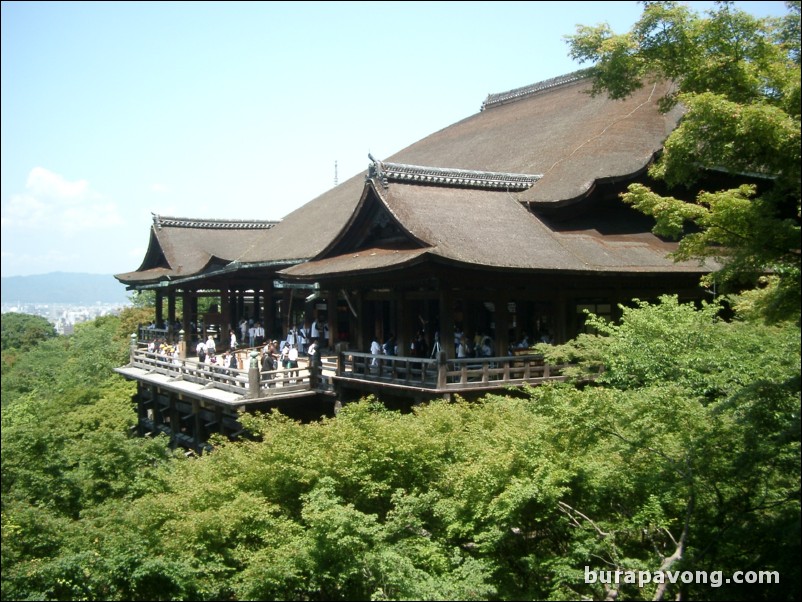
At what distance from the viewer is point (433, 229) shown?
16.5 meters

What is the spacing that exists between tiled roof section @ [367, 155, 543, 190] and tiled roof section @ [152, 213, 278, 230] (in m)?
16.8

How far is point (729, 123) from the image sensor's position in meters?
8.91

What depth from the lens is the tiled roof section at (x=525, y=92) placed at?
30786 mm

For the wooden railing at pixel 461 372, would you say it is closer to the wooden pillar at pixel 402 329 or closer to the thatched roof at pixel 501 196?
the wooden pillar at pixel 402 329

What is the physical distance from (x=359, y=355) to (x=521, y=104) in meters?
19.2

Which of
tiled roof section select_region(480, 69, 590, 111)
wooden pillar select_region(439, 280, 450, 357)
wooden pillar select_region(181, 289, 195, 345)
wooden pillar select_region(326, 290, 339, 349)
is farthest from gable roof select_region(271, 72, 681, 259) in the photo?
wooden pillar select_region(181, 289, 195, 345)

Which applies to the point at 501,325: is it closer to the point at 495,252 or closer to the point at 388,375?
the point at 495,252

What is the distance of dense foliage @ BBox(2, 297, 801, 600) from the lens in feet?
29.6

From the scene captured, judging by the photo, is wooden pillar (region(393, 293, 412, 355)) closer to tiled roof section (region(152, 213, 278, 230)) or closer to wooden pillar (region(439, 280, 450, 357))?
wooden pillar (region(439, 280, 450, 357))

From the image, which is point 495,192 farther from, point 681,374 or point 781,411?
point 781,411

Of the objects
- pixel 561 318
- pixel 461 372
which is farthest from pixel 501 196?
pixel 461 372

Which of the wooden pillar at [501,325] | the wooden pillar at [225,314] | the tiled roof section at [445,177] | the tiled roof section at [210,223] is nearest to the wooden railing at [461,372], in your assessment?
the wooden pillar at [501,325]

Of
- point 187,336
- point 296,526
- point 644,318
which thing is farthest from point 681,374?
point 187,336

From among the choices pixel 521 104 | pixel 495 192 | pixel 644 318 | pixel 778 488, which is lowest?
pixel 778 488
